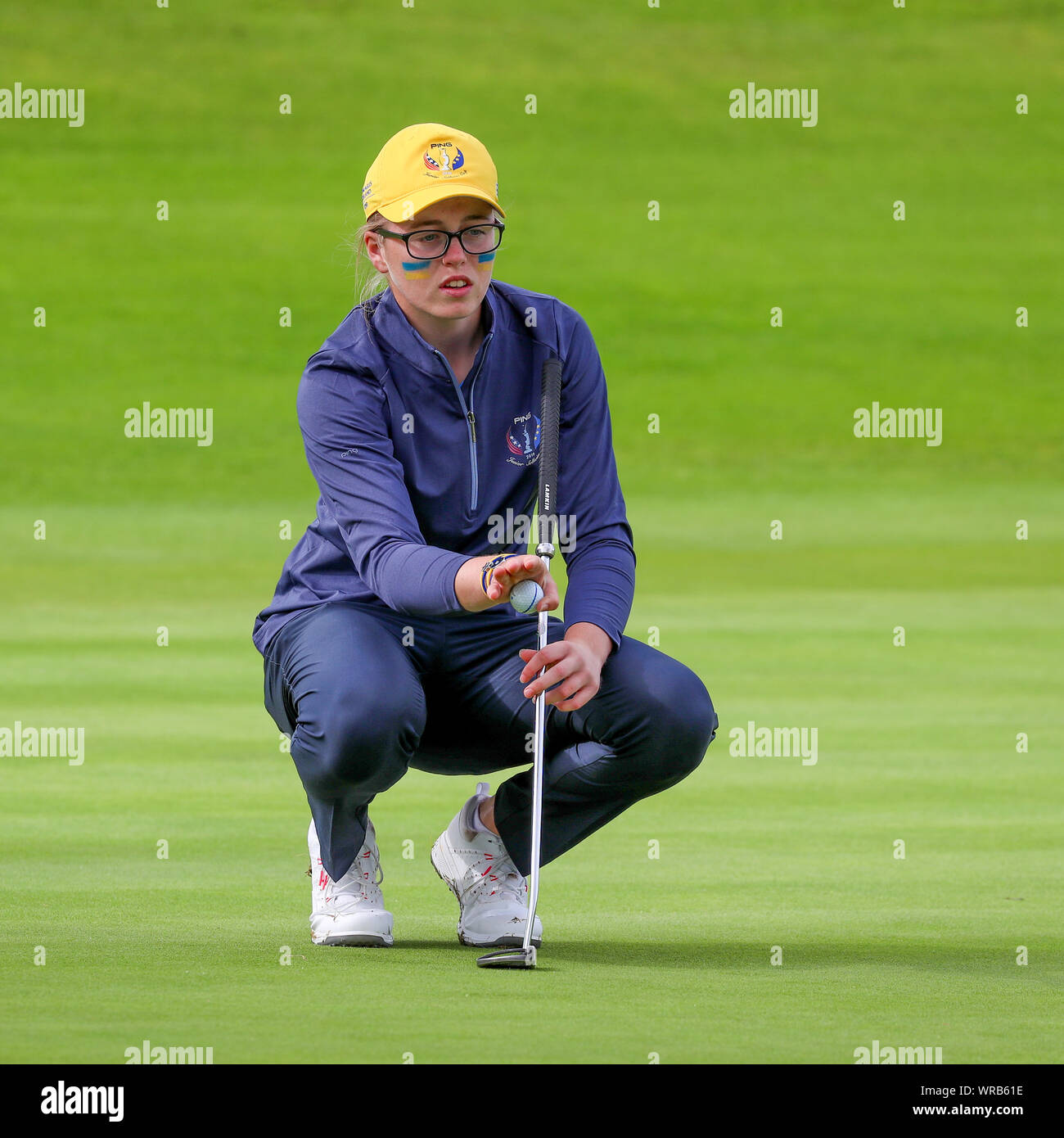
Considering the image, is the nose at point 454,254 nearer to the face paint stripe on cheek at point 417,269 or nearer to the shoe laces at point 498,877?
the face paint stripe on cheek at point 417,269

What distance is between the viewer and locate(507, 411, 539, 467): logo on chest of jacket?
446 centimetres

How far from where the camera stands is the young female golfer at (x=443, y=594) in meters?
4.17

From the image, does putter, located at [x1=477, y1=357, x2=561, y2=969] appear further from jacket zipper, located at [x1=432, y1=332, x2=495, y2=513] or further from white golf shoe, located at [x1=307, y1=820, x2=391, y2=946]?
white golf shoe, located at [x1=307, y1=820, x2=391, y2=946]

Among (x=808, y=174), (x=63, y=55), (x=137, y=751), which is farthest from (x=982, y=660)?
(x=63, y=55)

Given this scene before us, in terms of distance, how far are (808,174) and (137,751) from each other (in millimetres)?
26151

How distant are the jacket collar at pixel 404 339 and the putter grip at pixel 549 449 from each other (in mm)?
204

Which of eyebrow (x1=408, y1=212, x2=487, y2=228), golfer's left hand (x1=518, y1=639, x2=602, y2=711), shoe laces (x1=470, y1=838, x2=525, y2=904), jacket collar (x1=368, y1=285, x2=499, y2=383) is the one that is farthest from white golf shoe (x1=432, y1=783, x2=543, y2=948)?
eyebrow (x1=408, y1=212, x2=487, y2=228)

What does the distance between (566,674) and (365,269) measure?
114 cm

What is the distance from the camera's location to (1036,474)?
78.0 ft

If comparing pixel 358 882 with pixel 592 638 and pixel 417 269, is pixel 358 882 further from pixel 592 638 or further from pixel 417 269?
pixel 417 269

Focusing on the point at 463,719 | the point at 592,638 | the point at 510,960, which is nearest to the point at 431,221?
the point at 592,638

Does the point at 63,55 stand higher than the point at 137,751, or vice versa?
the point at 63,55
